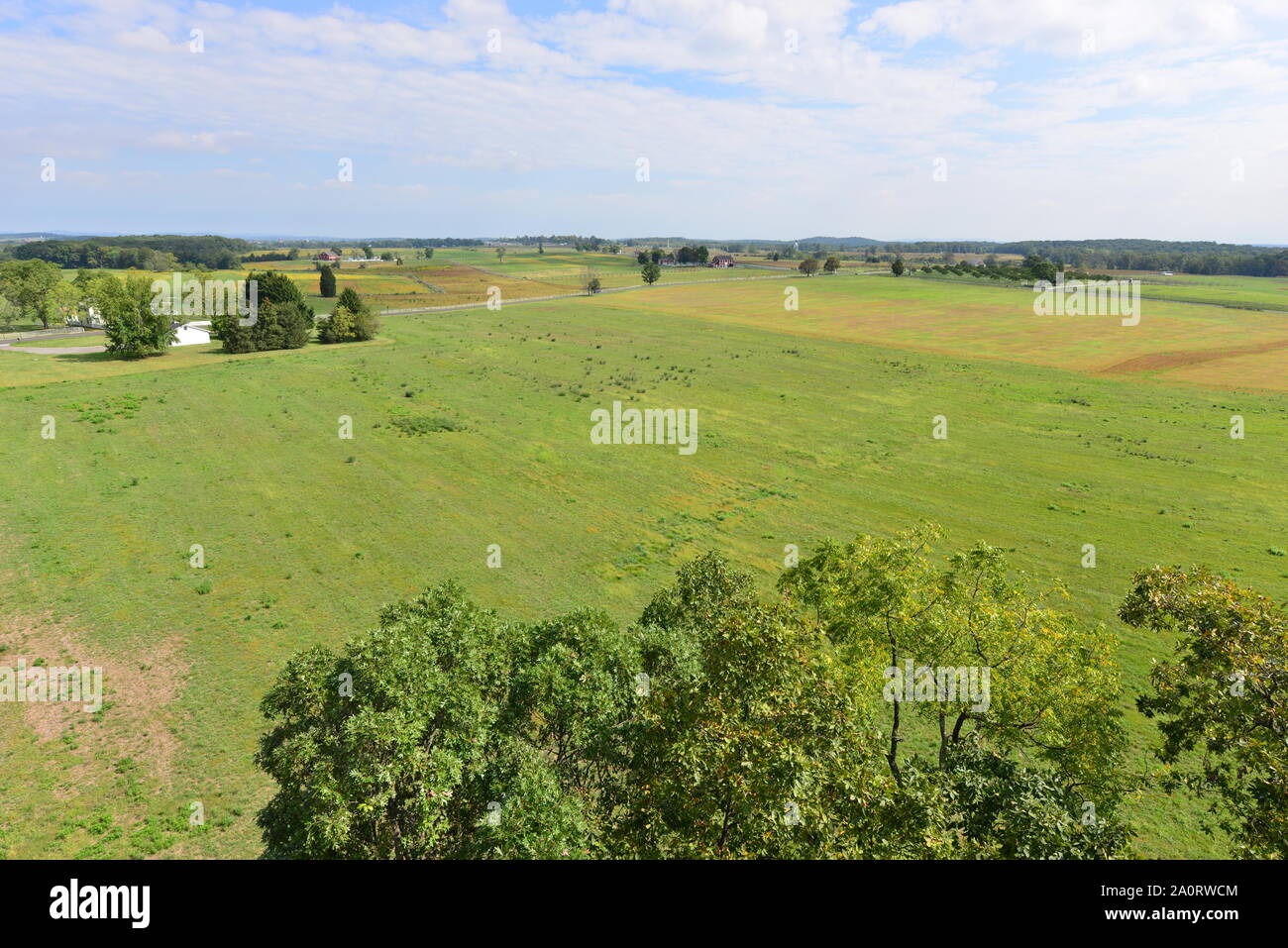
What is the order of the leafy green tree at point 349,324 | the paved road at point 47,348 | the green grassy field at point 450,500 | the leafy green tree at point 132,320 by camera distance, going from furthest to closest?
the leafy green tree at point 349,324, the paved road at point 47,348, the leafy green tree at point 132,320, the green grassy field at point 450,500

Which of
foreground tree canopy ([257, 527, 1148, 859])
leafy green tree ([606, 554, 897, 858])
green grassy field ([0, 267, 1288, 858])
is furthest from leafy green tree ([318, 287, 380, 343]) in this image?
leafy green tree ([606, 554, 897, 858])

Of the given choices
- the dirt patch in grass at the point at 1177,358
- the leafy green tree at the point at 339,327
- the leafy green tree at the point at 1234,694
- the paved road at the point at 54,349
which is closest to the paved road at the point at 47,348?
the paved road at the point at 54,349

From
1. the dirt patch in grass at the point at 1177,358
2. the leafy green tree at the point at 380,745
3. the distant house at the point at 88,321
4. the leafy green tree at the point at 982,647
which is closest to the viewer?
the leafy green tree at the point at 380,745

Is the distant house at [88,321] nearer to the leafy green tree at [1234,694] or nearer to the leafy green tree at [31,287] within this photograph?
the leafy green tree at [31,287]

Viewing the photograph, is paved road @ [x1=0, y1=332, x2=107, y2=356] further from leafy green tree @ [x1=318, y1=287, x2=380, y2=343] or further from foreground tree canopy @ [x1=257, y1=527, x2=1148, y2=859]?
foreground tree canopy @ [x1=257, y1=527, x2=1148, y2=859]

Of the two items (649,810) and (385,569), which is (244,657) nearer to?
(385,569)
